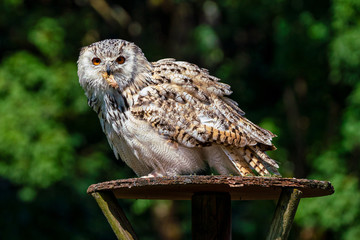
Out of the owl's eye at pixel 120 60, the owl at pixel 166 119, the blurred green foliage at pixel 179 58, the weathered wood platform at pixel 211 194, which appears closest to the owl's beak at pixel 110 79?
the owl at pixel 166 119

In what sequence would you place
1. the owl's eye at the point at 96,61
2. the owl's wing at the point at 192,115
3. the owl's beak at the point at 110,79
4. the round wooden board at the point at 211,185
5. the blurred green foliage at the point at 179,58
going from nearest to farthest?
1. the round wooden board at the point at 211,185
2. the owl's wing at the point at 192,115
3. the owl's beak at the point at 110,79
4. the owl's eye at the point at 96,61
5. the blurred green foliage at the point at 179,58

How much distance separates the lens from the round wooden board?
10.8 feet

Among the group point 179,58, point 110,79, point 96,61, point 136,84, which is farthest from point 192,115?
point 179,58

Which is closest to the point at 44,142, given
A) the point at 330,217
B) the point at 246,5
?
the point at 246,5

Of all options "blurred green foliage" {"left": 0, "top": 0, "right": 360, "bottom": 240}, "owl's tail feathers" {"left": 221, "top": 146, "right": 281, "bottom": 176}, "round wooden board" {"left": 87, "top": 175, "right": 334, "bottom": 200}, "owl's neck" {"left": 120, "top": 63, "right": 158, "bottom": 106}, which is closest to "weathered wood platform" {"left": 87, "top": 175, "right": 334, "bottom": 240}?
"round wooden board" {"left": 87, "top": 175, "right": 334, "bottom": 200}

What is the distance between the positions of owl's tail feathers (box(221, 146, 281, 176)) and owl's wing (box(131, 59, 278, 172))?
1cm

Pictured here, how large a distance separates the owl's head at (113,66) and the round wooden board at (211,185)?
0.92 meters

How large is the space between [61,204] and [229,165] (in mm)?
8828

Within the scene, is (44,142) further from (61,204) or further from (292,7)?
(292,7)

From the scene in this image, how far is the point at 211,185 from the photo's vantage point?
3.40 metres

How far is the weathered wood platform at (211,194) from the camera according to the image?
10.9 ft

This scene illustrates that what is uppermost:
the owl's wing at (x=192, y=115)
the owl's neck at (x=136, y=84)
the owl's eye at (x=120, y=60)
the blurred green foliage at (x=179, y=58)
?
the blurred green foliage at (x=179, y=58)

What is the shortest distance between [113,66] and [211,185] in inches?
56.2

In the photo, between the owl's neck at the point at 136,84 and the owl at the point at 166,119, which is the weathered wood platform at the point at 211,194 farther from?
the owl's neck at the point at 136,84
